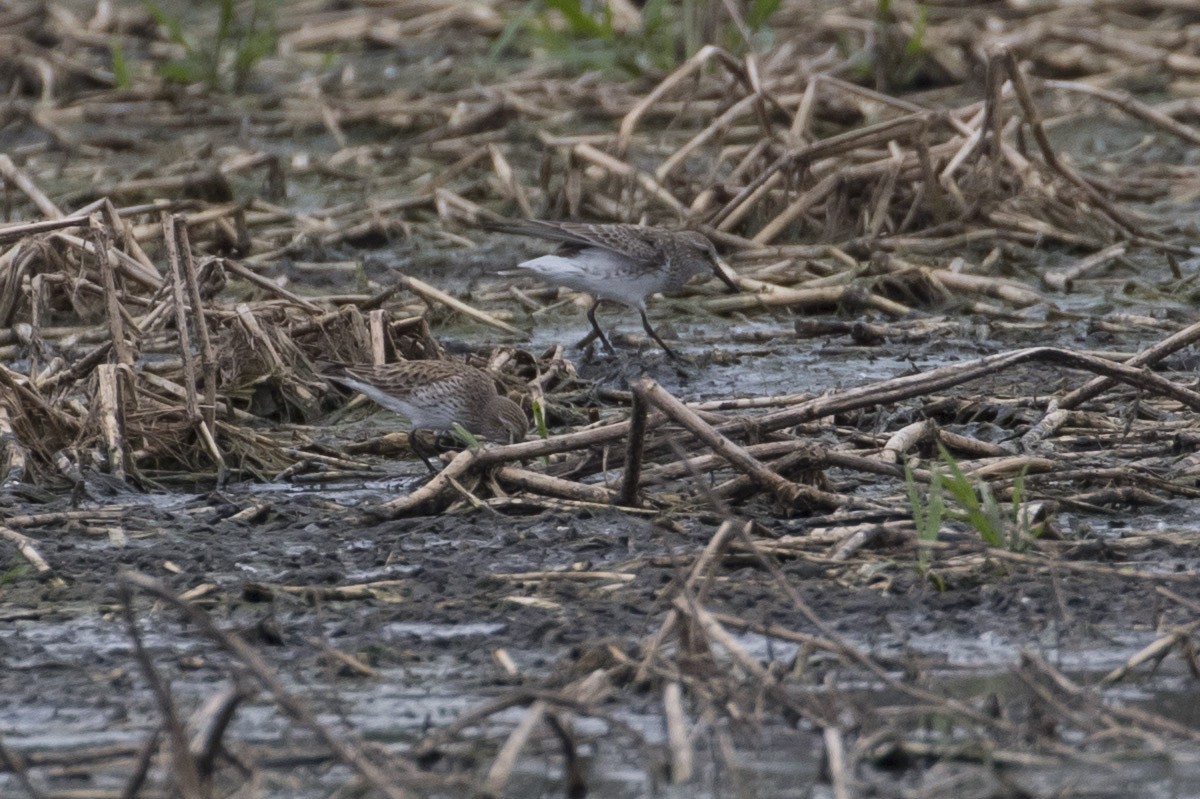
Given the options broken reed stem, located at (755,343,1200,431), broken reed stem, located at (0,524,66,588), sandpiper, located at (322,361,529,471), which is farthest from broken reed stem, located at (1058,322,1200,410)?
broken reed stem, located at (0,524,66,588)

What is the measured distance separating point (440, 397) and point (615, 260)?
2.16 m

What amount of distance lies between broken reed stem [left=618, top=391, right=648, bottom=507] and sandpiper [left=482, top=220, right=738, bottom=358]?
2.98m

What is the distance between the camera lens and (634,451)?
608 centimetres

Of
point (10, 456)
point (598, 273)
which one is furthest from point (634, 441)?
point (598, 273)

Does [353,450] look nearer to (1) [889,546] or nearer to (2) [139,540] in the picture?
(2) [139,540]

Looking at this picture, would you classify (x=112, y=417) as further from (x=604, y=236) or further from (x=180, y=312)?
(x=604, y=236)

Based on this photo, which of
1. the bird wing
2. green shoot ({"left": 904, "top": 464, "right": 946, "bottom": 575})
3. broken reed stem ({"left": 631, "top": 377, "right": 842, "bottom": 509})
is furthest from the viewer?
the bird wing

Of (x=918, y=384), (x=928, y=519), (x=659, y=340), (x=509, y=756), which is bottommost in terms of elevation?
(x=659, y=340)

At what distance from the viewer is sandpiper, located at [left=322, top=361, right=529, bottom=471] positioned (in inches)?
295

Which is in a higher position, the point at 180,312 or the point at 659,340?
the point at 180,312

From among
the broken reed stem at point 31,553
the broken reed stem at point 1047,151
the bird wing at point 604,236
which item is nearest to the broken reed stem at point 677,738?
the broken reed stem at point 31,553

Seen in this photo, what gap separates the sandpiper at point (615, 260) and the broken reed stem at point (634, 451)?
9.79ft

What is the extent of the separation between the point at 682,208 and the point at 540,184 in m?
1.19

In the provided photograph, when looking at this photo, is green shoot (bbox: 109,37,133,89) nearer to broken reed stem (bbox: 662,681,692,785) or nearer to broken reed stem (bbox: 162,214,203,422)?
broken reed stem (bbox: 162,214,203,422)
